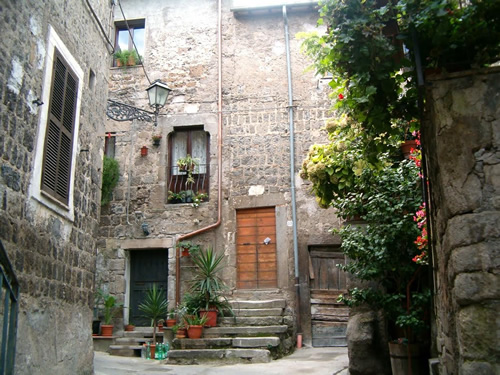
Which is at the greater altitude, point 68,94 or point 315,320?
point 68,94

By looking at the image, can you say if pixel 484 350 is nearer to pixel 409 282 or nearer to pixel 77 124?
pixel 409 282

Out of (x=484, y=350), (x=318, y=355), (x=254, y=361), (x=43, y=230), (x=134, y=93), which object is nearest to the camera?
(x=484, y=350)

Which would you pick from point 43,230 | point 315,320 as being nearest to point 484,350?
point 43,230

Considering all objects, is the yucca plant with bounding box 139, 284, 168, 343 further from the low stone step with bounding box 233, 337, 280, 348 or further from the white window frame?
the white window frame

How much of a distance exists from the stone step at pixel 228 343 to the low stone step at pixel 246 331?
0.31 metres

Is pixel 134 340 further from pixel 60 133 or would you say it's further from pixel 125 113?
pixel 60 133

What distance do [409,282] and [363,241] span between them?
63 cm

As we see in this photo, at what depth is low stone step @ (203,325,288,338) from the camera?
8.20 m

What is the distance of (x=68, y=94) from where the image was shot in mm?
5664

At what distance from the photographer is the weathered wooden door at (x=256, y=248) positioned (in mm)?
9984

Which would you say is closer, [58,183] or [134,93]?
[58,183]

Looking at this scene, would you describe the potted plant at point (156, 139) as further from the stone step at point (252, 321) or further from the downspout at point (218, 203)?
the stone step at point (252, 321)

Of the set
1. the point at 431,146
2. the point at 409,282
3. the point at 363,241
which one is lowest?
the point at 409,282

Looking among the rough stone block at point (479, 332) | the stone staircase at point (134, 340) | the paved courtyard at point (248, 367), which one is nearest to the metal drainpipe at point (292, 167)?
the paved courtyard at point (248, 367)
